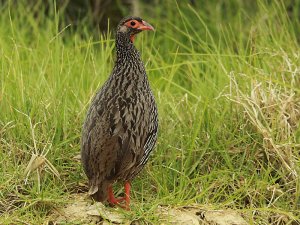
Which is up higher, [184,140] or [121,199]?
[184,140]

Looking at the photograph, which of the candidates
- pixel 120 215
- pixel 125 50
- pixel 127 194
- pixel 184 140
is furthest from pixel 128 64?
pixel 120 215

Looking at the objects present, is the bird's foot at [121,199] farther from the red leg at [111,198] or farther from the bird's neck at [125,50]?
the bird's neck at [125,50]

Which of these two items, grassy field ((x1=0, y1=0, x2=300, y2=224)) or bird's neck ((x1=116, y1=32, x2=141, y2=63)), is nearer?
grassy field ((x1=0, y1=0, x2=300, y2=224))

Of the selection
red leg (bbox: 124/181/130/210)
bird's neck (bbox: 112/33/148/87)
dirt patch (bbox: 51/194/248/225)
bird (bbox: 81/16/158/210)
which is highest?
bird's neck (bbox: 112/33/148/87)

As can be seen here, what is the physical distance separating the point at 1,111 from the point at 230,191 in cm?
174

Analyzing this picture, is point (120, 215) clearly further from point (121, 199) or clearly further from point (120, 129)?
point (120, 129)

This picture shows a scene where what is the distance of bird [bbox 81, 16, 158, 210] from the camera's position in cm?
564

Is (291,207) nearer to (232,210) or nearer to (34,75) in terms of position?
(232,210)

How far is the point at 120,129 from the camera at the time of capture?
5730 mm

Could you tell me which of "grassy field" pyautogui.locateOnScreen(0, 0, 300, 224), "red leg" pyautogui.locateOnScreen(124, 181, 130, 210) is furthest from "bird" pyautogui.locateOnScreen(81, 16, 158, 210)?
"grassy field" pyautogui.locateOnScreen(0, 0, 300, 224)

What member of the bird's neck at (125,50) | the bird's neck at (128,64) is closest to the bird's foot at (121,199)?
the bird's neck at (128,64)

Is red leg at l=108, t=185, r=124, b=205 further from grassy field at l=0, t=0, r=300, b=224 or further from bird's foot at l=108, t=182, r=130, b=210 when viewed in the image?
grassy field at l=0, t=0, r=300, b=224

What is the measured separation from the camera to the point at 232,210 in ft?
19.4


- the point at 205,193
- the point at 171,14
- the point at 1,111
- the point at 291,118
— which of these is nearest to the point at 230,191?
the point at 205,193
